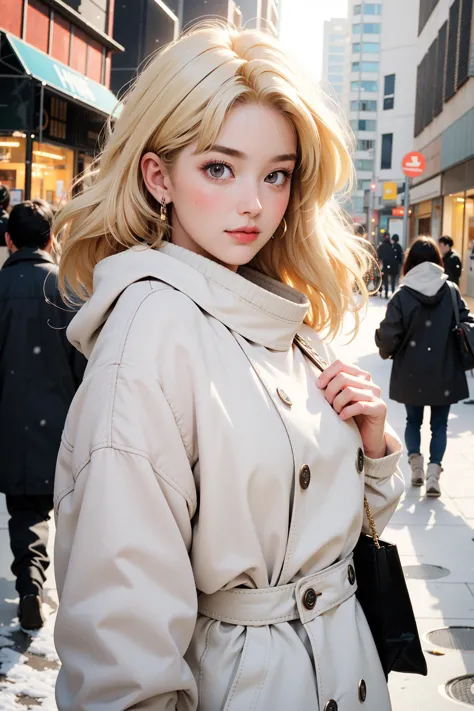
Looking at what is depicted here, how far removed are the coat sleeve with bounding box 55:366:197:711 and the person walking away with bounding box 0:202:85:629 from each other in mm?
3404

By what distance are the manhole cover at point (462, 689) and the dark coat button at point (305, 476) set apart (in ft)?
9.13

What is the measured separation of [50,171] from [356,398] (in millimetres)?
15112

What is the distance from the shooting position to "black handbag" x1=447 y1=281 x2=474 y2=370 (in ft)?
25.1

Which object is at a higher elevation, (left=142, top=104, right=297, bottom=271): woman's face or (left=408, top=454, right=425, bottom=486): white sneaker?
(left=142, top=104, right=297, bottom=271): woman's face

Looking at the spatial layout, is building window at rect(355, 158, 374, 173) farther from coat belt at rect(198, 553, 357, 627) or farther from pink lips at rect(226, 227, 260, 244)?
coat belt at rect(198, 553, 357, 627)

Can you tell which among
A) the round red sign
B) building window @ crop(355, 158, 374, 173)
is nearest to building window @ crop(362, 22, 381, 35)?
building window @ crop(355, 158, 374, 173)

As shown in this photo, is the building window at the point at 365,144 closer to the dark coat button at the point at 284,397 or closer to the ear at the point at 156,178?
the ear at the point at 156,178

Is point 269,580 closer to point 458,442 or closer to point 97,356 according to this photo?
point 97,356

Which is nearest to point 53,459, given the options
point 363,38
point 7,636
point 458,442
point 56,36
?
point 7,636

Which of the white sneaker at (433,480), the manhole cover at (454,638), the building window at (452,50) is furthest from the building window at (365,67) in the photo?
the manhole cover at (454,638)

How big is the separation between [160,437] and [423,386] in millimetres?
6383

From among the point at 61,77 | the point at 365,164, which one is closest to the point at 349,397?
the point at 61,77

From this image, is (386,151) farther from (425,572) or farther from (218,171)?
(218,171)

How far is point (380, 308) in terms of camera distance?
26.6 metres
